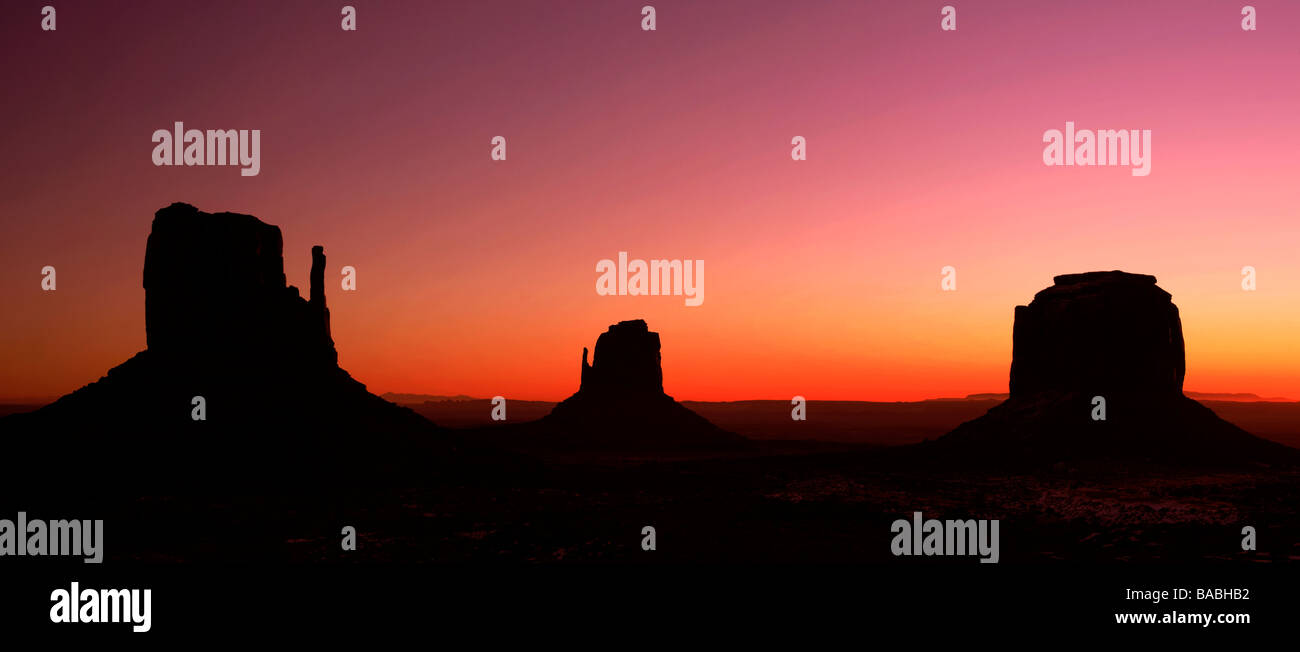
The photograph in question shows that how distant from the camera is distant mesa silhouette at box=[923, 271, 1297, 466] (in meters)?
54.0

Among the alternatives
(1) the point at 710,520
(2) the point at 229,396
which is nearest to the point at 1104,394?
(1) the point at 710,520

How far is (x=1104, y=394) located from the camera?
59.9 m

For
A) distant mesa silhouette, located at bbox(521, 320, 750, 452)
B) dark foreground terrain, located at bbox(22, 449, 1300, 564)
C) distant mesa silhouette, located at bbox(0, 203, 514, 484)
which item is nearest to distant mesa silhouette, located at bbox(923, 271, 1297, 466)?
dark foreground terrain, located at bbox(22, 449, 1300, 564)

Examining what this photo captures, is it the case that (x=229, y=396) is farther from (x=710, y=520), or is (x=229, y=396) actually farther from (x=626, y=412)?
(x=626, y=412)

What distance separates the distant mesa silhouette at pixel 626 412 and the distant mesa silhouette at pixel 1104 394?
39135 millimetres

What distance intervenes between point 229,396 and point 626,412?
69.6 metres

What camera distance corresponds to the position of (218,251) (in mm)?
46406

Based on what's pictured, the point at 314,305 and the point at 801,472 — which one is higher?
the point at 314,305

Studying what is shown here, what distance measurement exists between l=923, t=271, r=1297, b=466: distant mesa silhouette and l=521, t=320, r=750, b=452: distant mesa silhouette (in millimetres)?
39135

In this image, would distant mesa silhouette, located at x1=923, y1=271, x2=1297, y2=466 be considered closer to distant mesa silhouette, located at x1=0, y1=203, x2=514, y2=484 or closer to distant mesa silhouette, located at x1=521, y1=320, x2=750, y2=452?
distant mesa silhouette, located at x1=521, y1=320, x2=750, y2=452

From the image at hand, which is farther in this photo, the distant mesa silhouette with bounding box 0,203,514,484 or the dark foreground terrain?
the distant mesa silhouette with bounding box 0,203,514,484
